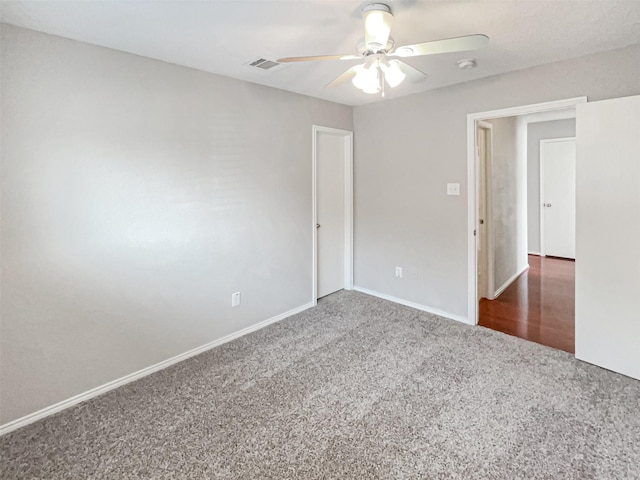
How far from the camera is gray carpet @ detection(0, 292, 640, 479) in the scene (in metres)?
1.73

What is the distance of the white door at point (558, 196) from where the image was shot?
6172mm

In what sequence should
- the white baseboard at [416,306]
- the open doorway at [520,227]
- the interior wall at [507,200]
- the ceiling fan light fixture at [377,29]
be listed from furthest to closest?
1. the interior wall at [507,200]
2. the white baseboard at [416,306]
3. the open doorway at [520,227]
4. the ceiling fan light fixture at [377,29]

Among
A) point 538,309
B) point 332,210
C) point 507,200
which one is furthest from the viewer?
point 507,200

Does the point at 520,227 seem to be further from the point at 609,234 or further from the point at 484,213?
the point at 609,234

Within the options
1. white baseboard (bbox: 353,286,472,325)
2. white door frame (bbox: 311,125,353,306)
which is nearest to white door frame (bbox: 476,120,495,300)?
white baseboard (bbox: 353,286,472,325)

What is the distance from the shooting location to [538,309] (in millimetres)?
3871

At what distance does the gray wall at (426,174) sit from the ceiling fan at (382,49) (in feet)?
5.15

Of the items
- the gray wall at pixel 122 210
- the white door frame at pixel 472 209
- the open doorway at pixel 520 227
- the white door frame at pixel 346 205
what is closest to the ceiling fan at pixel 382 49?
the gray wall at pixel 122 210

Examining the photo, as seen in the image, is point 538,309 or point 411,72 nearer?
point 411,72

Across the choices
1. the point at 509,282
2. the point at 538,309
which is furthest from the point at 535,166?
the point at 538,309

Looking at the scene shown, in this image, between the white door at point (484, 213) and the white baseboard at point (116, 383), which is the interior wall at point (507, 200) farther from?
the white baseboard at point (116, 383)

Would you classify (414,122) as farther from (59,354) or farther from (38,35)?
(59,354)

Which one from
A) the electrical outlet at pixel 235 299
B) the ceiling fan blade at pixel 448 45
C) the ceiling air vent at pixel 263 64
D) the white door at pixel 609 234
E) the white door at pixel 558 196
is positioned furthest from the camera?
the white door at pixel 558 196

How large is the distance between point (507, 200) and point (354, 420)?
403cm
